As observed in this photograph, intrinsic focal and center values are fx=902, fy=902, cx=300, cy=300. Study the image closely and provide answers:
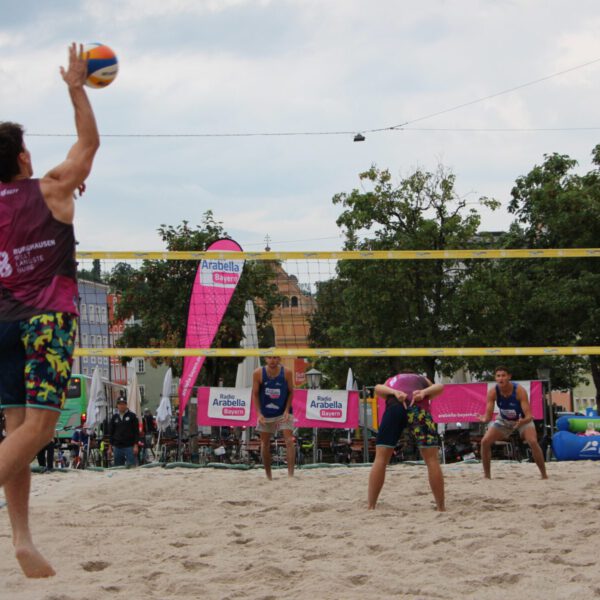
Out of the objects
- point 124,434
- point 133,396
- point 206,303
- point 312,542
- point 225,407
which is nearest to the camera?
point 312,542

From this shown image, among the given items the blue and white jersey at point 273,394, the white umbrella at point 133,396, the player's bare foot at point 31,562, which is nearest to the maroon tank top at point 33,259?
the player's bare foot at point 31,562

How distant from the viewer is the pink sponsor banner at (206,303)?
15.1 metres

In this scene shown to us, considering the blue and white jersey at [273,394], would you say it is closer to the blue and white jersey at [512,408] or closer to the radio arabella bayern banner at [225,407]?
the blue and white jersey at [512,408]

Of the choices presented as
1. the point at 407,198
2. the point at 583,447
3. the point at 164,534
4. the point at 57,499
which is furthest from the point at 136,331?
the point at 164,534

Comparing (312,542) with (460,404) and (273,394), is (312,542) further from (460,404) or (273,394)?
(460,404)

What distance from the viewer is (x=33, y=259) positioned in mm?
3104

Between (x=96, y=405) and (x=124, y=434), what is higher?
(x=96, y=405)

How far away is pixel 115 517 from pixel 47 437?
288 cm

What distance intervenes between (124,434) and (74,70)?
33.2ft

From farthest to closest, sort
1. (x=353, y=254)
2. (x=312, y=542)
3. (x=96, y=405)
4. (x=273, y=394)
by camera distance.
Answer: (x=96, y=405) → (x=353, y=254) → (x=273, y=394) → (x=312, y=542)

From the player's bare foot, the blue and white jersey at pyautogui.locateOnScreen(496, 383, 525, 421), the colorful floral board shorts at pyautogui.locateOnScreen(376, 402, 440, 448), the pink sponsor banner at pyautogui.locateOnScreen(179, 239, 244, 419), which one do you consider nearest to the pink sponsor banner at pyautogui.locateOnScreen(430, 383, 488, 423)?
the pink sponsor banner at pyautogui.locateOnScreen(179, 239, 244, 419)

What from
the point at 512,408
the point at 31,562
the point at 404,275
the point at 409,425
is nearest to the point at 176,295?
the point at 404,275

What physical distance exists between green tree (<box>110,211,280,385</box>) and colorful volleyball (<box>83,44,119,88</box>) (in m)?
19.9

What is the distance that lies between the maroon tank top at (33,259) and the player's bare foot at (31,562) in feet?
2.99
